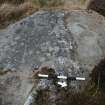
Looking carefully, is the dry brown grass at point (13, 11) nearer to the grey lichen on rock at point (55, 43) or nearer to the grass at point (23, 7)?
the grass at point (23, 7)

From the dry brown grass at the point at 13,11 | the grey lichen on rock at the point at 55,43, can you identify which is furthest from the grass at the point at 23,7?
the grey lichen on rock at the point at 55,43

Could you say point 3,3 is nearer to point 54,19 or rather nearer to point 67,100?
point 54,19

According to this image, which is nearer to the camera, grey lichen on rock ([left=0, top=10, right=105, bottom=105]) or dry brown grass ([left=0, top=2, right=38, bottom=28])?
grey lichen on rock ([left=0, top=10, right=105, bottom=105])

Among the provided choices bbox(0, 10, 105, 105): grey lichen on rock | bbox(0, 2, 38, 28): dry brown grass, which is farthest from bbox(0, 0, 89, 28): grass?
bbox(0, 10, 105, 105): grey lichen on rock

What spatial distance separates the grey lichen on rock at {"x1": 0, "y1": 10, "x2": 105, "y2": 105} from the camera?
8.68 metres

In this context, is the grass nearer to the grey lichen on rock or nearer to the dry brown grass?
the dry brown grass

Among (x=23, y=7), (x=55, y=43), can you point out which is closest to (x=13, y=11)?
(x=23, y=7)

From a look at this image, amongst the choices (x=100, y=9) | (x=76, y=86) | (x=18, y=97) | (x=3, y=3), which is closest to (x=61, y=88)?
(x=76, y=86)

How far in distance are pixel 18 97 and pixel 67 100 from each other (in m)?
1.07

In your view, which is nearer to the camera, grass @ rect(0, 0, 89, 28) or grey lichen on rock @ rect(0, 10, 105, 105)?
grey lichen on rock @ rect(0, 10, 105, 105)

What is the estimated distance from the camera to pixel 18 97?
26.4 feet

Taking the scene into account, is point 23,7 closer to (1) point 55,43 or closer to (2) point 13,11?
(2) point 13,11

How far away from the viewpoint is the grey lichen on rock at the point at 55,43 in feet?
28.5

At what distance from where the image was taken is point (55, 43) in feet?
30.0
